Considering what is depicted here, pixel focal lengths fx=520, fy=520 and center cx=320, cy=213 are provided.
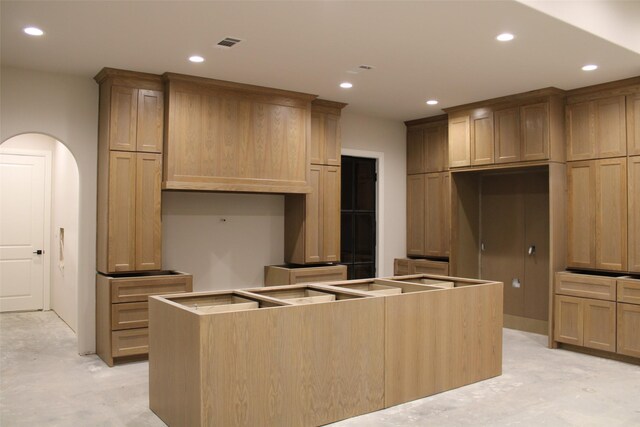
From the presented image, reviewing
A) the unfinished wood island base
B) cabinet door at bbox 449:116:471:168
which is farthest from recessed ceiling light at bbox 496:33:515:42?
cabinet door at bbox 449:116:471:168

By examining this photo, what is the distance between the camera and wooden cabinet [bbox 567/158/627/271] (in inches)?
205

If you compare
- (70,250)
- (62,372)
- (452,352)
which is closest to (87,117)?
(70,250)

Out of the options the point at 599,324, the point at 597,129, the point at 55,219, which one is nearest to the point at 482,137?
the point at 597,129

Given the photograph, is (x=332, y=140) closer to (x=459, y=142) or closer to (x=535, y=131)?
(x=459, y=142)

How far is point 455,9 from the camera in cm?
354

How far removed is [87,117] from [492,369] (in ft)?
14.9

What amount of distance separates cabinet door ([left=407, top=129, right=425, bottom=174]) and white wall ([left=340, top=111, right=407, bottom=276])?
0.08 m

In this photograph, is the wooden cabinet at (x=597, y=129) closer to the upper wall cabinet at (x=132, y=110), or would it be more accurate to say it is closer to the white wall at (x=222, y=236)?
the white wall at (x=222, y=236)

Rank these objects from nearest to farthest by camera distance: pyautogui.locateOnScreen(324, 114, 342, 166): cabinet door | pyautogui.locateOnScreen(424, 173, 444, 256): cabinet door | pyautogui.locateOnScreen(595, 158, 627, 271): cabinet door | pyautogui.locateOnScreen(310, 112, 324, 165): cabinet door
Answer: pyautogui.locateOnScreen(595, 158, 627, 271): cabinet door, pyautogui.locateOnScreen(310, 112, 324, 165): cabinet door, pyautogui.locateOnScreen(324, 114, 342, 166): cabinet door, pyautogui.locateOnScreen(424, 173, 444, 256): cabinet door

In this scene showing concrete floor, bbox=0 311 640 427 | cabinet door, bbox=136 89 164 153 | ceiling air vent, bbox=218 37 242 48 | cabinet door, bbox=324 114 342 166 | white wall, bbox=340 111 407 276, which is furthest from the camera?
white wall, bbox=340 111 407 276

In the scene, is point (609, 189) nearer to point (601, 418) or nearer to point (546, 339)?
point (546, 339)

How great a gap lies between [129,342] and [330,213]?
2.71 meters

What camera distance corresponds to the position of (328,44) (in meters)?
4.29

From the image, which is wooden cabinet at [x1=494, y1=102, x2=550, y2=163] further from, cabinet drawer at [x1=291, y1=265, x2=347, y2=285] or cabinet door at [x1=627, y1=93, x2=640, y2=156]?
cabinet drawer at [x1=291, y1=265, x2=347, y2=285]
